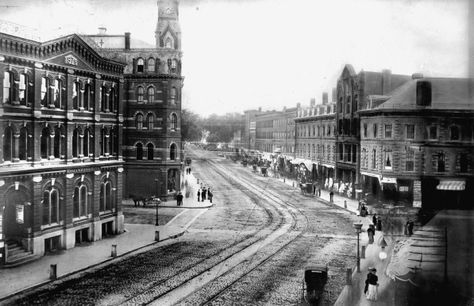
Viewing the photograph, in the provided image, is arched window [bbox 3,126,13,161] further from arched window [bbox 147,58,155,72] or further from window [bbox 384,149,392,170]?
window [bbox 384,149,392,170]

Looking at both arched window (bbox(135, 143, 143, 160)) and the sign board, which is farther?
arched window (bbox(135, 143, 143, 160))

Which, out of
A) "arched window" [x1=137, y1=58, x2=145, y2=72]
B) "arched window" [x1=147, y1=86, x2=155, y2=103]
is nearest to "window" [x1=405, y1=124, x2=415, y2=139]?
"arched window" [x1=147, y1=86, x2=155, y2=103]

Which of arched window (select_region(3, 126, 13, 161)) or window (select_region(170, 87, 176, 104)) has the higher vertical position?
window (select_region(170, 87, 176, 104))

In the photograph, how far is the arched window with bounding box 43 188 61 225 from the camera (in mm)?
29781

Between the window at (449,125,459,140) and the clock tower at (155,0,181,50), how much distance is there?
28836mm

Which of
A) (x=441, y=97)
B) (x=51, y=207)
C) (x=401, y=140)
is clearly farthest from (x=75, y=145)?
(x=441, y=97)

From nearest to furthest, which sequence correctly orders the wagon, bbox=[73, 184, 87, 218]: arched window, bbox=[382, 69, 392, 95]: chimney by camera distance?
the wagon
bbox=[73, 184, 87, 218]: arched window
bbox=[382, 69, 392, 95]: chimney

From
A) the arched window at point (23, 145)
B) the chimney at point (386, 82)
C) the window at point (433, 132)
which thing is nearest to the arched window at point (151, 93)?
the arched window at point (23, 145)

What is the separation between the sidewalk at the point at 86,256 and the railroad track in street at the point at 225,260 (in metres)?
5.17

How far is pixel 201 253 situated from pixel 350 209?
74.5 ft

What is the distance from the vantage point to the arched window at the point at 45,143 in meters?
29.8

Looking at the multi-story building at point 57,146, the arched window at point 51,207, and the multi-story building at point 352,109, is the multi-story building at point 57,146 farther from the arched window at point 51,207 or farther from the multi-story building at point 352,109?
the multi-story building at point 352,109

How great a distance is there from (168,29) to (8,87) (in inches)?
1094

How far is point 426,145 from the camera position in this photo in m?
47.6
